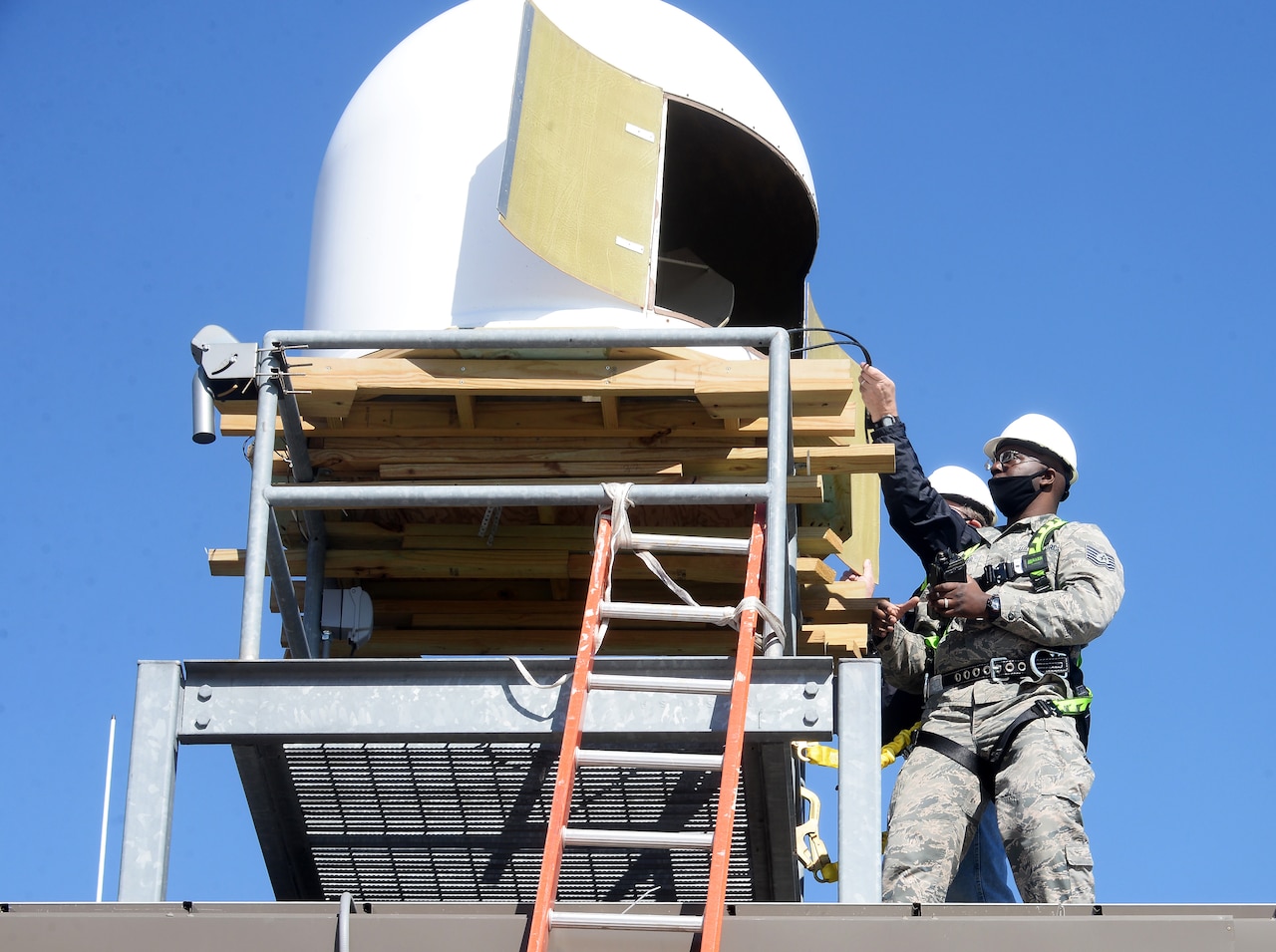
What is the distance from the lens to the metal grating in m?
6.75

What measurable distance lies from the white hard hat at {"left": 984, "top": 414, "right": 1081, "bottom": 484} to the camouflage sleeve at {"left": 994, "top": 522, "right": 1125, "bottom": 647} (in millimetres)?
788

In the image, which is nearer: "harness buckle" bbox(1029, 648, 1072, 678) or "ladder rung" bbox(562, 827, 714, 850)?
"ladder rung" bbox(562, 827, 714, 850)

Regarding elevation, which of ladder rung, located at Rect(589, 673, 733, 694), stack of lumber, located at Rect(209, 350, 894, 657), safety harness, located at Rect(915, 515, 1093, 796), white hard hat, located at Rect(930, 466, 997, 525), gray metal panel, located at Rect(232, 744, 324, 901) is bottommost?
ladder rung, located at Rect(589, 673, 733, 694)

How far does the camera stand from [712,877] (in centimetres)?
532

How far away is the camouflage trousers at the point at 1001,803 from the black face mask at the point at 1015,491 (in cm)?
107

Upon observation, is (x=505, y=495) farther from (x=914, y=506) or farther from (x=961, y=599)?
(x=914, y=506)

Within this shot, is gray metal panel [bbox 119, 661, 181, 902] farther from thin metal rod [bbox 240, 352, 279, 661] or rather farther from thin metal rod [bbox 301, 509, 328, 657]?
thin metal rod [bbox 301, 509, 328, 657]

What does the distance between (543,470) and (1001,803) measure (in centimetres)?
255

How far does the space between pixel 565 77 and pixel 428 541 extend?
7.61ft

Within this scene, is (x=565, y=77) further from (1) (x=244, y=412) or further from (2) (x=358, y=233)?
(1) (x=244, y=412)

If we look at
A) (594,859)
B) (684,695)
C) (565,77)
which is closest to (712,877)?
(684,695)

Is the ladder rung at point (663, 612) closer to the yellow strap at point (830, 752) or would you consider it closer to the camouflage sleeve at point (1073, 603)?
the camouflage sleeve at point (1073, 603)

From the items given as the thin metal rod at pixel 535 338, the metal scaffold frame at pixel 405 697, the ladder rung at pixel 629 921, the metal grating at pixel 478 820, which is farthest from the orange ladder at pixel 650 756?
the thin metal rod at pixel 535 338

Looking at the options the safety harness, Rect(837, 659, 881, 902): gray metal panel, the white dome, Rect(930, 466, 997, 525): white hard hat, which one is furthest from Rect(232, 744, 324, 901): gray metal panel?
Rect(930, 466, 997, 525): white hard hat
